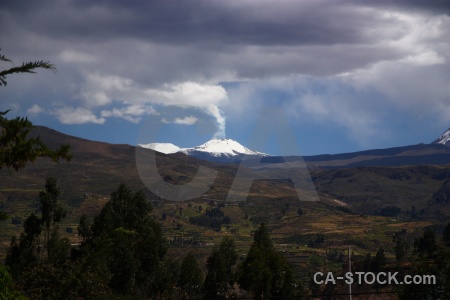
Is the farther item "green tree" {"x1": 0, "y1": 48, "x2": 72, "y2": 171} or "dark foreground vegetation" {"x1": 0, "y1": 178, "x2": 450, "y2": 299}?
"dark foreground vegetation" {"x1": 0, "y1": 178, "x2": 450, "y2": 299}

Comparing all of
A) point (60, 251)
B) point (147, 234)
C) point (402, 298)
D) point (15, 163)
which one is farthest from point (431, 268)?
point (15, 163)

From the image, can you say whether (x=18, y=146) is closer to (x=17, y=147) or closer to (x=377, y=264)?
(x=17, y=147)

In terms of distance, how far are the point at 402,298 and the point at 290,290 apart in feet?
68.6

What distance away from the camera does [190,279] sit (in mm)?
110562

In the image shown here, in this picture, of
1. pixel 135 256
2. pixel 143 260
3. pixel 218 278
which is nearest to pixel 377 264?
pixel 218 278

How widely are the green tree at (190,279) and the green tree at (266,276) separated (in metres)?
31.1

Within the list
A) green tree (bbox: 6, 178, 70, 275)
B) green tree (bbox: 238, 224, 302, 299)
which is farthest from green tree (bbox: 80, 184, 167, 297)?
green tree (bbox: 238, 224, 302, 299)

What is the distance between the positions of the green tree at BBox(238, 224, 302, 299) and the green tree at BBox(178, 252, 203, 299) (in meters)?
31.1

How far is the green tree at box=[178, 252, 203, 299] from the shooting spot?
11025 centimetres

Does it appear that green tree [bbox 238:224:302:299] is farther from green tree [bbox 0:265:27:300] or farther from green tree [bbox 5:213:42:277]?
green tree [bbox 0:265:27:300]

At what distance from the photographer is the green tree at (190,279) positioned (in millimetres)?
110250

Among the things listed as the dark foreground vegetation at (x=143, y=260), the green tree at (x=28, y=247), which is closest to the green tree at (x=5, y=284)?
the dark foreground vegetation at (x=143, y=260)

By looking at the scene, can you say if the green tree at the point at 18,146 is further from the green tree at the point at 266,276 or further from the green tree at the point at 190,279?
the green tree at the point at 190,279

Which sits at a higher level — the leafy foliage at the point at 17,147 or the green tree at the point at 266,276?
the leafy foliage at the point at 17,147
